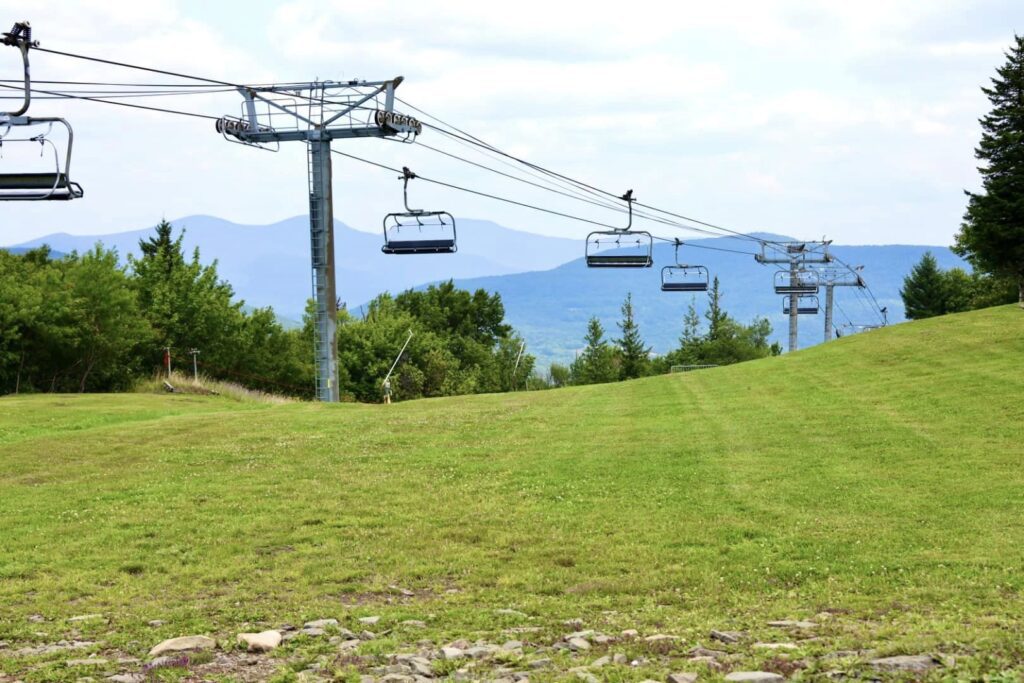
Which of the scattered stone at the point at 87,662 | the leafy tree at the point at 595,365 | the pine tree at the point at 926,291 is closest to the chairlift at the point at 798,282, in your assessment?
the scattered stone at the point at 87,662

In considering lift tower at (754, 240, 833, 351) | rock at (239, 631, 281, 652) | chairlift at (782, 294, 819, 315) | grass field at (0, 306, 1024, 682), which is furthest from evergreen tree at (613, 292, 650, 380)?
rock at (239, 631, 281, 652)

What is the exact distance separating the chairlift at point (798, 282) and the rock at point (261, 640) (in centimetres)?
5068

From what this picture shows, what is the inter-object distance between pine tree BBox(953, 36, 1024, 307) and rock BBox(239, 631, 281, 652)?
158 ft

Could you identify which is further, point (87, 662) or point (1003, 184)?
point (1003, 184)

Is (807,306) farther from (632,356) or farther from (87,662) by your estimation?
(632,356)

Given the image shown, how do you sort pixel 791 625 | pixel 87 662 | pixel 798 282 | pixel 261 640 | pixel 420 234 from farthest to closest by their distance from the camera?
1. pixel 798 282
2. pixel 420 234
3. pixel 791 625
4. pixel 261 640
5. pixel 87 662

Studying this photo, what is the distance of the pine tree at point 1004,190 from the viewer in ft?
165

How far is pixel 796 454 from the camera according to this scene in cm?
2294

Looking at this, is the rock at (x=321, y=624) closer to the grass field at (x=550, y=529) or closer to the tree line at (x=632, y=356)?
the grass field at (x=550, y=529)

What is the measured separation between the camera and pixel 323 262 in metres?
36.7

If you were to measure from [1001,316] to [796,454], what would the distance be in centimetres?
3130

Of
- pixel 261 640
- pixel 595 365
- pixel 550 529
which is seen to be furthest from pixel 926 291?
pixel 261 640

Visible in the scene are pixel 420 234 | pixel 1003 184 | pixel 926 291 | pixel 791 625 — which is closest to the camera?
pixel 791 625

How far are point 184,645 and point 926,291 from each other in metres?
120
